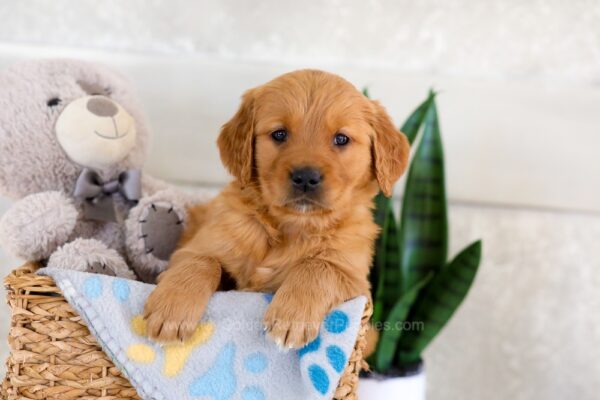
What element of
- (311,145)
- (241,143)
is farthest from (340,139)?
(241,143)

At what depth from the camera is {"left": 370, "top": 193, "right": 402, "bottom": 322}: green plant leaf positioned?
162 cm

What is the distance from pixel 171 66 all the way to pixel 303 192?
94cm

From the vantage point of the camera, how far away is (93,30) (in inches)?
77.2

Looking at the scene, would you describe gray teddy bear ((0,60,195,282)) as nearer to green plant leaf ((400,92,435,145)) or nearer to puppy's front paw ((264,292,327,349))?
puppy's front paw ((264,292,327,349))

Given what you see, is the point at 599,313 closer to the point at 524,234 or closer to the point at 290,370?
the point at 524,234

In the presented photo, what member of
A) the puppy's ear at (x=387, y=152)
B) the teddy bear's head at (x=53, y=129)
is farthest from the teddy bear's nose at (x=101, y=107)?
the puppy's ear at (x=387, y=152)

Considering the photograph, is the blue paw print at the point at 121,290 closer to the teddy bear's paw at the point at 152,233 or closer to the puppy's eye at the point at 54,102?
the teddy bear's paw at the point at 152,233

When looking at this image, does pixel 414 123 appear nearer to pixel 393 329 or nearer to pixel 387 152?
pixel 387 152

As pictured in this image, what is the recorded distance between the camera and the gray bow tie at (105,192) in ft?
4.60

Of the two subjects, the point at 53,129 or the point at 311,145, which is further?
the point at 53,129

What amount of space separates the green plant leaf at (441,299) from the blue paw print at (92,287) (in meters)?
0.91

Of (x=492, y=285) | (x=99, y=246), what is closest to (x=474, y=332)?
(x=492, y=285)

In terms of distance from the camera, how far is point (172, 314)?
3.41 feet

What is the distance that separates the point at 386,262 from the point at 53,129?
36.6 inches
